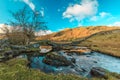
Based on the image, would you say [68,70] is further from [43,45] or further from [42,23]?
[43,45]

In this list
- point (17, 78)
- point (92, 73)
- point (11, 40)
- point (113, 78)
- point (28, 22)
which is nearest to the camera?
point (17, 78)

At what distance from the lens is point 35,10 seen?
78375 millimetres

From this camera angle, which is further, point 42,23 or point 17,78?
point 42,23

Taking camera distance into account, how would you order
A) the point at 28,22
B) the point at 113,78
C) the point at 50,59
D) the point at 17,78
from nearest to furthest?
the point at 17,78 < the point at 113,78 < the point at 50,59 < the point at 28,22

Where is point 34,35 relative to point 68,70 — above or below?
above

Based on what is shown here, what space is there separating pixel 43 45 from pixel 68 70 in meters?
58.7

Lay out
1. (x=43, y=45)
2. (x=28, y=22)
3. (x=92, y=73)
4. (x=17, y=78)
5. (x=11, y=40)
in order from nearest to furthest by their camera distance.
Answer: (x=17, y=78), (x=92, y=73), (x=28, y=22), (x=11, y=40), (x=43, y=45)

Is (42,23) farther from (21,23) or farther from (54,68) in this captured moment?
(54,68)

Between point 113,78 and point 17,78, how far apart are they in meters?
13.4

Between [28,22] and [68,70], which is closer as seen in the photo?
[68,70]

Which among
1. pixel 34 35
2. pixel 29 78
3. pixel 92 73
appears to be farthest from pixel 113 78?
pixel 34 35

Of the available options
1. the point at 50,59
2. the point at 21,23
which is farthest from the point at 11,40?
the point at 50,59

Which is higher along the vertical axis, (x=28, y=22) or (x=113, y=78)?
(x=28, y=22)

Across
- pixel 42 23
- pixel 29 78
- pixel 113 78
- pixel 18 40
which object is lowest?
pixel 113 78
